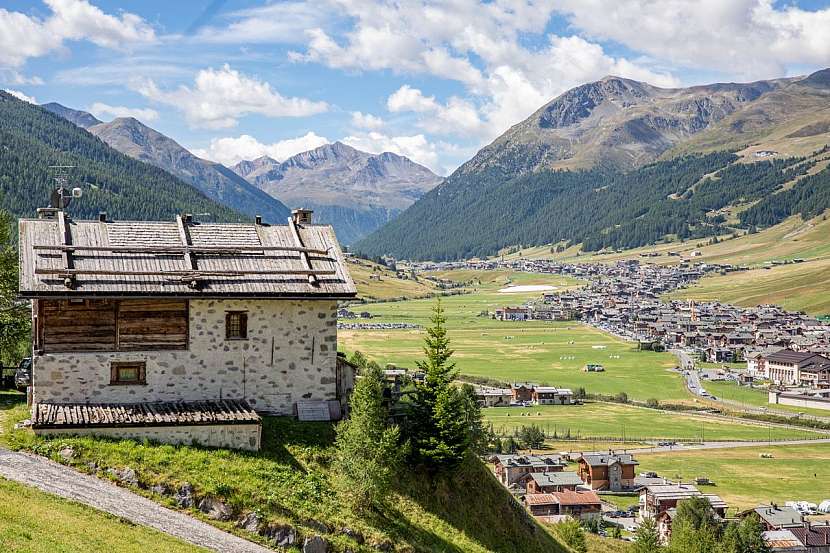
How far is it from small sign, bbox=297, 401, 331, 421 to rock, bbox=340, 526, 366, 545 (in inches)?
235

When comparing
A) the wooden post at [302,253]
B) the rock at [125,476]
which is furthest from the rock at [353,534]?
the wooden post at [302,253]

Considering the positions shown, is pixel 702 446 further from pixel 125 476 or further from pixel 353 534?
pixel 125 476

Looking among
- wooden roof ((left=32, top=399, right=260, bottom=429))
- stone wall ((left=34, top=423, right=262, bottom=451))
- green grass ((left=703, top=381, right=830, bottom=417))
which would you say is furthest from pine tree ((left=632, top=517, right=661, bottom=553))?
green grass ((left=703, top=381, right=830, bottom=417))

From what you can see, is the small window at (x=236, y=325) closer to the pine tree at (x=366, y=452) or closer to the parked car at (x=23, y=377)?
the pine tree at (x=366, y=452)

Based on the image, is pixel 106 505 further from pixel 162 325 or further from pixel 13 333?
pixel 13 333

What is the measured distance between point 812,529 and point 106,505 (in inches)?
2873

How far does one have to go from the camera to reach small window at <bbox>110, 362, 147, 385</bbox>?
25.9 meters

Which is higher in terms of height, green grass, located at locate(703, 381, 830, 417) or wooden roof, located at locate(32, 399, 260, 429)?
wooden roof, located at locate(32, 399, 260, 429)

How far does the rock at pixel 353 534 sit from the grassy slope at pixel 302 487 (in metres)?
0.16

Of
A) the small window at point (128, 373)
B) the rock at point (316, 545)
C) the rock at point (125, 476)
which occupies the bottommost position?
the rock at point (316, 545)

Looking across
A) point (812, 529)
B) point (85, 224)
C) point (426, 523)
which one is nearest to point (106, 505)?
point (426, 523)

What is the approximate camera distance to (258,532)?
21.1 metres

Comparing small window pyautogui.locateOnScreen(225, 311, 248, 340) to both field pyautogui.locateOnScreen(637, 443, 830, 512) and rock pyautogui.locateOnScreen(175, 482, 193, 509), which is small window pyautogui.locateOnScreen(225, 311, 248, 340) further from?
field pyautogui.locateOnScreen(637, 443, 830, 512)

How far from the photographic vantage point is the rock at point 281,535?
2103 cm
